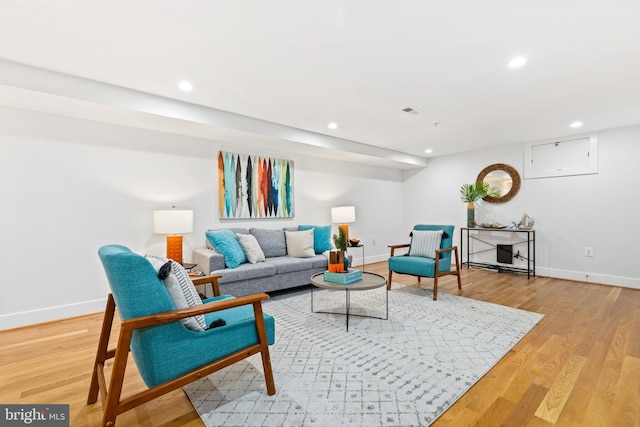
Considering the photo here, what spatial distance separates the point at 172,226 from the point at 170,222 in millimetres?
51

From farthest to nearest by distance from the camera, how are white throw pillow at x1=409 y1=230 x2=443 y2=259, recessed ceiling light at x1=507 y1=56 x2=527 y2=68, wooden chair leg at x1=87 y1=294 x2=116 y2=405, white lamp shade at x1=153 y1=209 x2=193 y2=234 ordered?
white throw pillow at x1=409 y1=230 x2=443 y2=259
white lamp shade at x1=153 y1=209 x2=193 y2=234
recessed ceiling light at x1=507 y1=56 x2=527 y2=68
wooden chair leg at x1=87 y1=294 x2=116 y2=405

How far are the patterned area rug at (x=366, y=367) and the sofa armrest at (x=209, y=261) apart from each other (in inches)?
30.8

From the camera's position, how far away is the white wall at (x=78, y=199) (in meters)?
2.92

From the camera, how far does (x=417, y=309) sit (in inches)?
130

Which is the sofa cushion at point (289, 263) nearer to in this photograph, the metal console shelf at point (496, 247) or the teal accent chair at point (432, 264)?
the teal accent chair at point (432, 264)

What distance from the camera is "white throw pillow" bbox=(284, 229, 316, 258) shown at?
14.0 feet

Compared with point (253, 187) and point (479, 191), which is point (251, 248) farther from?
point (479, 191)

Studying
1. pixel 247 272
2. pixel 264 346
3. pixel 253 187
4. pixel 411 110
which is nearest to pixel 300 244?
pixel 247 272

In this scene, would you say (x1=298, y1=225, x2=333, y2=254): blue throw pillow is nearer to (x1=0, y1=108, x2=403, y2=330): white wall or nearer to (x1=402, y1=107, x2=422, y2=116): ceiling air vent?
(x1=0, y1=108, x2=403, y2=330): white wall

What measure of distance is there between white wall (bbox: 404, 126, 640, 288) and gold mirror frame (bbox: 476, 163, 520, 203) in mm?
81

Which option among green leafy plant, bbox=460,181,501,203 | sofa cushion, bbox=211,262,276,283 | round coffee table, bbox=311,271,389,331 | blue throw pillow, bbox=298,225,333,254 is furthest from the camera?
green leafy plant, bbox=460,181,501,203

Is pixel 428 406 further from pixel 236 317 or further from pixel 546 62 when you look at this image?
pixel 546 62

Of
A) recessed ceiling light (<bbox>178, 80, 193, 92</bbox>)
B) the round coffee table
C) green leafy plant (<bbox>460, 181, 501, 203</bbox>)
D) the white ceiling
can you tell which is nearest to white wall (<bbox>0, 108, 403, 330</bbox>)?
the white ceiling

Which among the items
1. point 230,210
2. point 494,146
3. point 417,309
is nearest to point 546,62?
point 417,309
